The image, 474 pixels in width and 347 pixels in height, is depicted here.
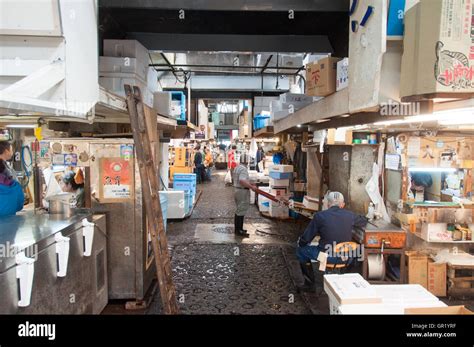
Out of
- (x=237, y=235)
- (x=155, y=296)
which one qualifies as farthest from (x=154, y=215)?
(x=237, y=235)

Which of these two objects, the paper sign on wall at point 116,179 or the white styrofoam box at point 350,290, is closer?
the white styrofoam box at point 350,290

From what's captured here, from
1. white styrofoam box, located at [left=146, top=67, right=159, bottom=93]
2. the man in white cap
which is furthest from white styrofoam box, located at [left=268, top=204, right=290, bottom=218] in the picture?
white styrofoam box, located at [left=146, top=67, right=159, bottom=93]

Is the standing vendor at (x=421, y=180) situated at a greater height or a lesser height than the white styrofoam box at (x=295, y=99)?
lesser

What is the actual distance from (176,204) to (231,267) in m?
3.41

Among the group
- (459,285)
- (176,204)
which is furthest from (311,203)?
(176,204)

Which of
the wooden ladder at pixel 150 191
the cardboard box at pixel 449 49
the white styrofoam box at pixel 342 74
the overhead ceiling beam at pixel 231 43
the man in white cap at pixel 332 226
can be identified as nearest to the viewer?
the cardboard box at pixel 449 49

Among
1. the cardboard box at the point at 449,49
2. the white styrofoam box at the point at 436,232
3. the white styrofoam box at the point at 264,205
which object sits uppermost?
the cardboard box at the point at 449,49

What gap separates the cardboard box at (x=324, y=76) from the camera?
3.07m

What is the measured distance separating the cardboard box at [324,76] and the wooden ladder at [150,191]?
A: 1893mm

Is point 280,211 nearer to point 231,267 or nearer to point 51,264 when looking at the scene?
point 231,267

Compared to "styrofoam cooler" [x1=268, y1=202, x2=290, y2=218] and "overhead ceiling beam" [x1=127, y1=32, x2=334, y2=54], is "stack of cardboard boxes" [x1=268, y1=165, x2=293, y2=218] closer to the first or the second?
"styrofoam cooler" [x1=268, y1=202, x2=290, y2=218]

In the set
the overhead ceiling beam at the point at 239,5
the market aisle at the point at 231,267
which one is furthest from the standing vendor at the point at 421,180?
the overhead ceiling beam at the point at 239,5

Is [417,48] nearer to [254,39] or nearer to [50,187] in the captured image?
[254,39]

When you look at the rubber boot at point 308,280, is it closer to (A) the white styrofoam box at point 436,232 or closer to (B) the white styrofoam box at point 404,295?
(A) the white styrofoam box at point 436,232
